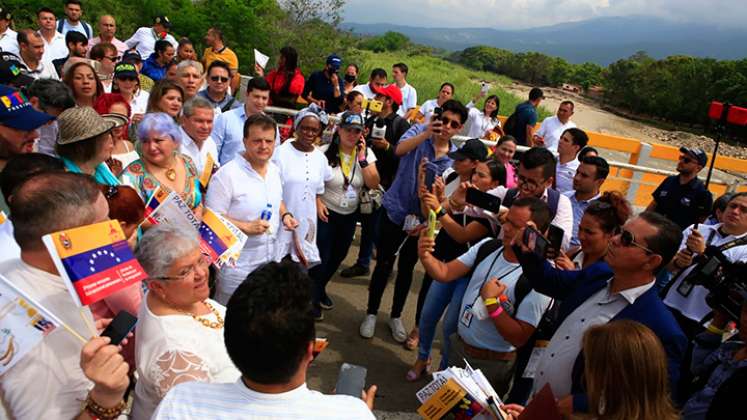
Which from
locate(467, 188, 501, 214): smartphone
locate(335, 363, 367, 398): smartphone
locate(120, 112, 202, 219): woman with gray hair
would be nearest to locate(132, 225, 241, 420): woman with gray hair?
locate(335, 363, 367, 398): smartphone

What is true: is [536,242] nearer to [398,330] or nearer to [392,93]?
[398,330]

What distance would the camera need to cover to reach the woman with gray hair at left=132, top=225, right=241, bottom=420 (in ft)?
5.91

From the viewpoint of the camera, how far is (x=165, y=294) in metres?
1.99

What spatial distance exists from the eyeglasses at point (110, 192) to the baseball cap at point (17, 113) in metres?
0.75

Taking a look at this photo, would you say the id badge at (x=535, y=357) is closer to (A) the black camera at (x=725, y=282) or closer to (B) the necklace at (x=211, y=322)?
(A) the black camera at (x=725, y=282)

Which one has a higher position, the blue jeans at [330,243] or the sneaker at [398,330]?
the blue jeans at [330,243]

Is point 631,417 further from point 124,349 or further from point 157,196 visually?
point 157,196

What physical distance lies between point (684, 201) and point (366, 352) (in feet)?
13.2

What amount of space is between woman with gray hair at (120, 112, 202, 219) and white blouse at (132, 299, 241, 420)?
1421 millimetres

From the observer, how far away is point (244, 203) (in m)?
3.45

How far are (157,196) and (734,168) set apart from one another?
1297 centimetres

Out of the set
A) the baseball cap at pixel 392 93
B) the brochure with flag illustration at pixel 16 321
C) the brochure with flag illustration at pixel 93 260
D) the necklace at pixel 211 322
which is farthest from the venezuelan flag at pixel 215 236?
the baseball cap at pixel 392 93

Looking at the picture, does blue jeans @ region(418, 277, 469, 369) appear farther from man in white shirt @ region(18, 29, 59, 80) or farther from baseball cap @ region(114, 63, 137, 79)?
man in white shirt @ region(18, 29, 59, 80)

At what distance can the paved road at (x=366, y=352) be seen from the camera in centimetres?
380
